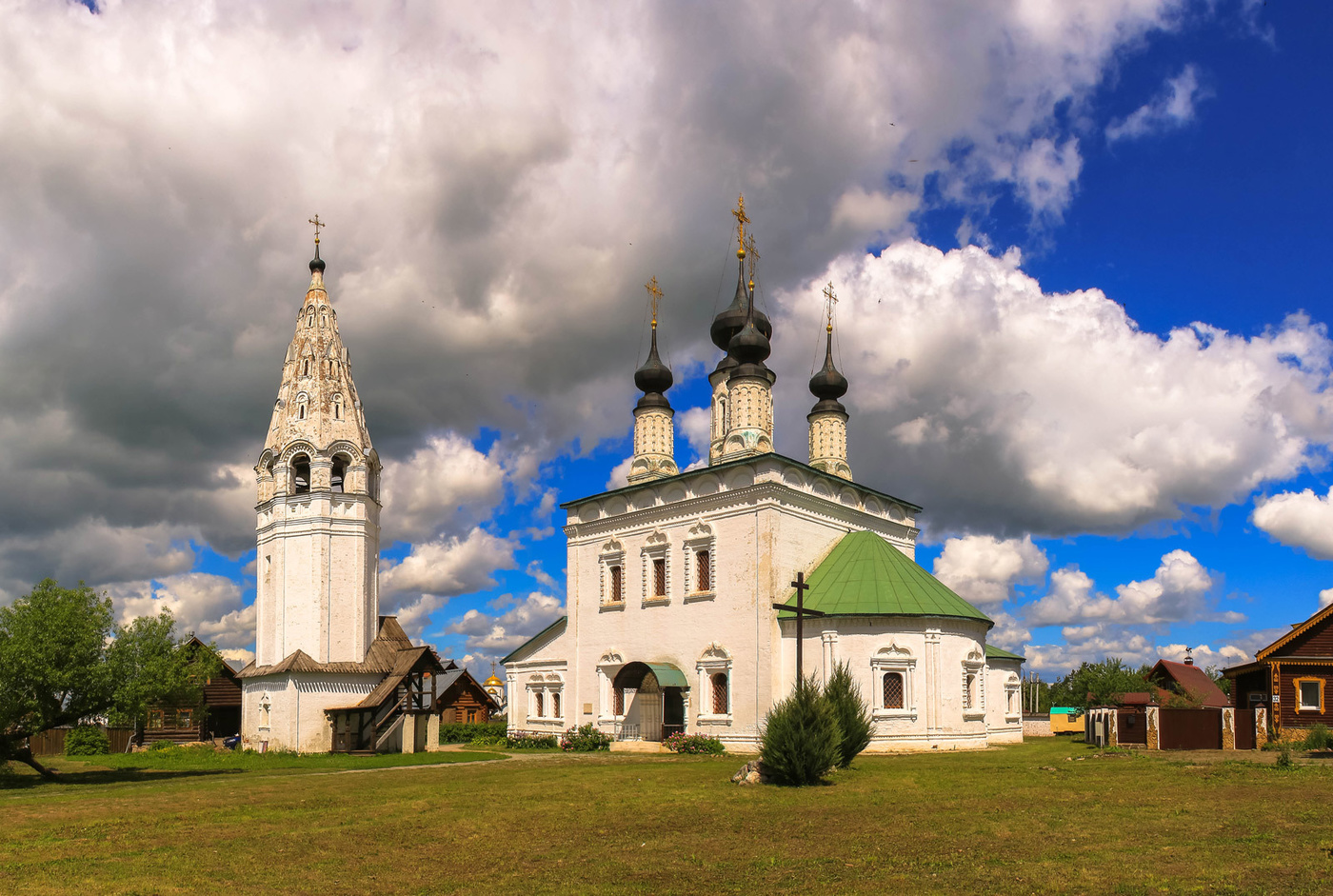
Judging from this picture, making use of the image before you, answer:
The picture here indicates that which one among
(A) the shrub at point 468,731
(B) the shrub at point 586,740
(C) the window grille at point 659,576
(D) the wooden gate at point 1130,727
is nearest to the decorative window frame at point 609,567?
(C) the window grille at point 659,576

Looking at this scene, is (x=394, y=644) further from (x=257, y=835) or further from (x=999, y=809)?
(x=999, y=809)

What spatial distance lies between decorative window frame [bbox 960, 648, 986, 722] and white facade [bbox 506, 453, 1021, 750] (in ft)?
0.17

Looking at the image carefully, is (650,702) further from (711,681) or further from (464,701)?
(464,701)

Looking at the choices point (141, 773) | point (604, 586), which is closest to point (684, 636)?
point (604, 586)

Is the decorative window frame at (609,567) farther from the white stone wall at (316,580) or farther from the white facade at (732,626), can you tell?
the white stone wall at (316,580)

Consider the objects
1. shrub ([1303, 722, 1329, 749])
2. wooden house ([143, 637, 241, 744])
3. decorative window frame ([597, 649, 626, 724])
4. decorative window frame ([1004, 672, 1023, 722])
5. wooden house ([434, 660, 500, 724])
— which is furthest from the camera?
wooden house ([434, 660, 500, 724])

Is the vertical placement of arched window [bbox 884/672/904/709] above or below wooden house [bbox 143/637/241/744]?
above

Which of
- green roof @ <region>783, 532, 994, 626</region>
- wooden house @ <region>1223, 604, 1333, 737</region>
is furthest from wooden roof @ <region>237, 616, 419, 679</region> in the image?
wooden house @ <region>1223, 604, 1333, 737</region>

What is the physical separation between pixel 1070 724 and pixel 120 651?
34.6m

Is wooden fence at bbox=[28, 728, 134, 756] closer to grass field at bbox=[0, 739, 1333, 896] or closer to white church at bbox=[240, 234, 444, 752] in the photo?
white church at bbox=[240, 234, 444, 752]

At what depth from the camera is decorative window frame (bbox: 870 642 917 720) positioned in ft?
87.3

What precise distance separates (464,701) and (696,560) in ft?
73.6

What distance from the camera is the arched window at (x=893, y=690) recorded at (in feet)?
88.1

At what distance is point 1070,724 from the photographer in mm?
40000
